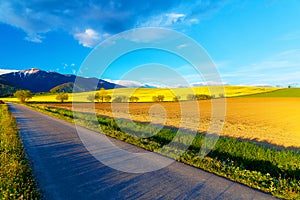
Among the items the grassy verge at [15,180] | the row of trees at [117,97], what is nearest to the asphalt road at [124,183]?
the grassy verge at [15,180]

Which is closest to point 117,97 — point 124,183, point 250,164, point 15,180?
point 250,164

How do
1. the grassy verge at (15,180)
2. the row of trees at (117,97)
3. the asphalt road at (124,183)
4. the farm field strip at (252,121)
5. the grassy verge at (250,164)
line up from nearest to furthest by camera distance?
the grassy verge at (15,180) → the asphalt road at (124,183) → the grassy verge at (250,164) → the farm field strip at (252,121) → the row of trees at (117,97)

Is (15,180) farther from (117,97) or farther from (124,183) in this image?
(117,97)

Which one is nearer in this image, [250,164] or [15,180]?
[15,180]

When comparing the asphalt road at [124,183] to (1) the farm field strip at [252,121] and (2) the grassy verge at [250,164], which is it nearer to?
(2) the grassy verge at [250,164]

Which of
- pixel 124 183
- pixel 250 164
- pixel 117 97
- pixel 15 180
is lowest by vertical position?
pixel 250 164

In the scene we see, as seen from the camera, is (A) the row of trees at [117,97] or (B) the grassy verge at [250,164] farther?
(A) the row of trees at [117,97]

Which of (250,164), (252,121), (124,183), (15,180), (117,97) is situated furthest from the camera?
(117,97)

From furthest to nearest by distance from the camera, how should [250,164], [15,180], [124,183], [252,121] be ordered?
1. [252,121]
2. [250,164]
3. [124,183]
4. [15,180]

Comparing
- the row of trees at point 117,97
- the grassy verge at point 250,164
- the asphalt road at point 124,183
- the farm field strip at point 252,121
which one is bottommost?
the farm field strip at point 252,121

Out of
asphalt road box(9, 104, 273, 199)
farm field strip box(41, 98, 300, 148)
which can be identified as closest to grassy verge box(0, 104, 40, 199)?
asphalt road box(9, 104, 273, 199)

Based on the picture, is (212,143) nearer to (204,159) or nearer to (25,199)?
(204,159)

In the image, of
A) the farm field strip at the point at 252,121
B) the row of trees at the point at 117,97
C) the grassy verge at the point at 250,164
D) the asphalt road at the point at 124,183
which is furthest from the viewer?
the row of trees at the point at 117,97

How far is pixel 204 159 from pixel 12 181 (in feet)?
18.7
